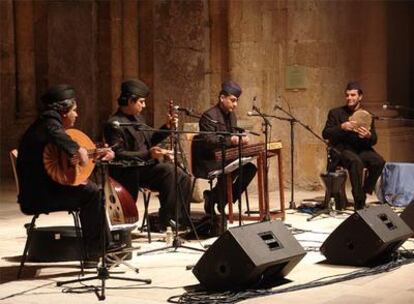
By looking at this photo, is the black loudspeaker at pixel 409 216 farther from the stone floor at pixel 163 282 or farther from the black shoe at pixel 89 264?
the black shoe at pixel 89 264

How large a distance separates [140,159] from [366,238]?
2.30m

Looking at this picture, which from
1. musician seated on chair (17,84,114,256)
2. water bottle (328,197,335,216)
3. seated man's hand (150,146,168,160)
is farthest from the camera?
water bottle (328,197,335,216)

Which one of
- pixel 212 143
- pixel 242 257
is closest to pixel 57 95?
pixel 242 257

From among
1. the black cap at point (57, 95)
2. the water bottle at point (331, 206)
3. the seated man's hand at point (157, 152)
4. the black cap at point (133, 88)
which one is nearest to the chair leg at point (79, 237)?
the black cap at point (57, 95)

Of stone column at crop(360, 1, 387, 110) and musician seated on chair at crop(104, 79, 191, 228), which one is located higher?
stone column at crop(360, 1, 387, 110)

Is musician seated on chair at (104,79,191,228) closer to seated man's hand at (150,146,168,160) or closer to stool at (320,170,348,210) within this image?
seated man's hand at (150,146,168,160)

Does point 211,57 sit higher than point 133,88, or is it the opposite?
point 211,57

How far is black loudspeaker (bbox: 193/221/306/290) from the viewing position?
5789 mm

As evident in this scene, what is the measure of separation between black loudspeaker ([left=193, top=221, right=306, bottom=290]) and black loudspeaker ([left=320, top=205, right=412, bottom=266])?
80 centimetres

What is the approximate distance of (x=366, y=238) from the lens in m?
6.74

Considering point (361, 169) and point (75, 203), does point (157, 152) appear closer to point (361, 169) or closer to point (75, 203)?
point (75, 203)

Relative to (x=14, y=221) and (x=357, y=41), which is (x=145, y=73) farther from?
(x=14, y=221)

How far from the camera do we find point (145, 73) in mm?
13594

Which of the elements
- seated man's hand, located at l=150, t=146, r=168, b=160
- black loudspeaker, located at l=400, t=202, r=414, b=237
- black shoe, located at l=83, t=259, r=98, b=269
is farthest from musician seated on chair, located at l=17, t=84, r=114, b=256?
black loudspeaker, located at l=400, t=202, r=414, b=237
